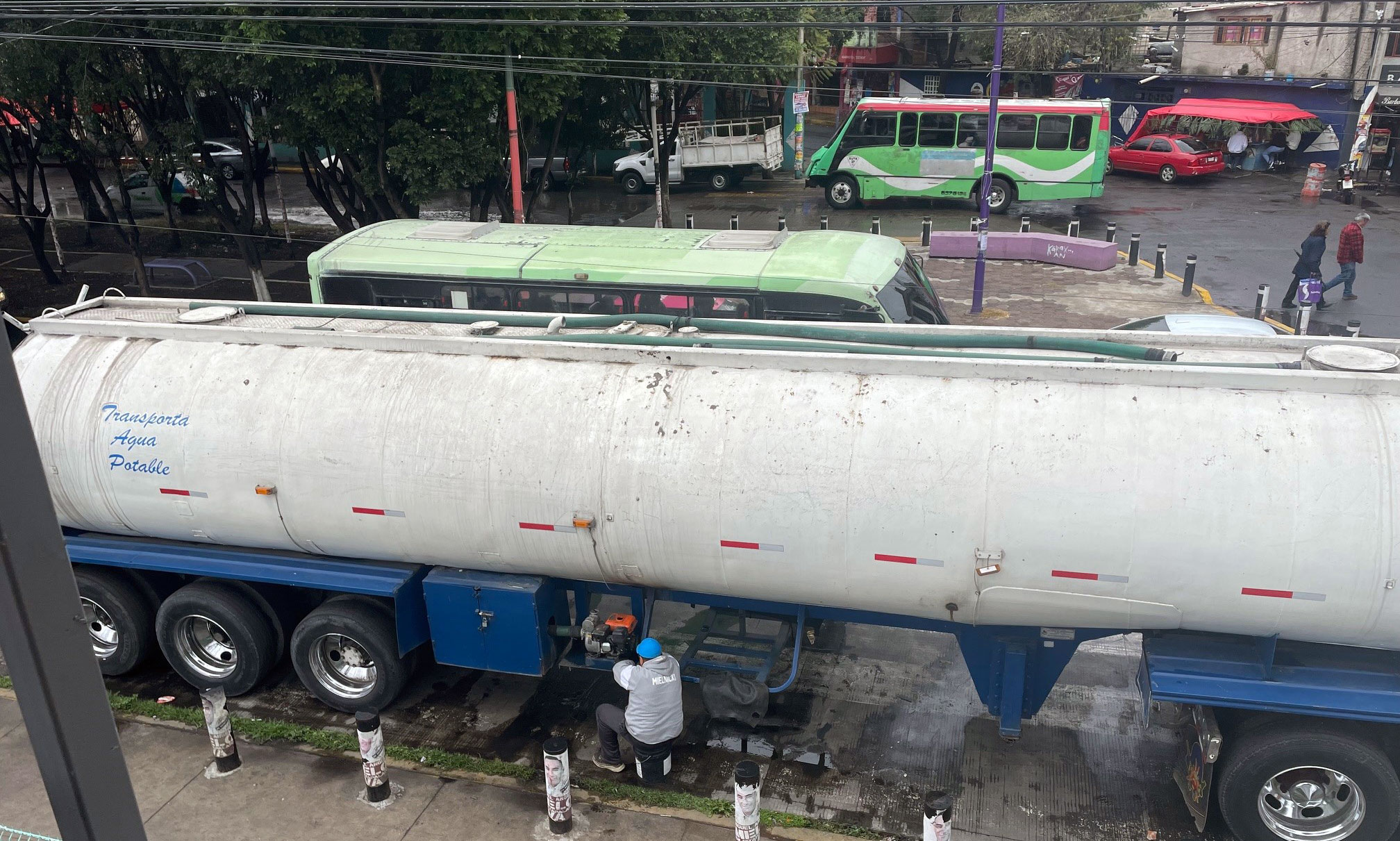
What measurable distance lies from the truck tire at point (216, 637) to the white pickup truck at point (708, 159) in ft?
84.7

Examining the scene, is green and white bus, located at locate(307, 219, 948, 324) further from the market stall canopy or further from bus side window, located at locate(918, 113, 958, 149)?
the market stall canopy

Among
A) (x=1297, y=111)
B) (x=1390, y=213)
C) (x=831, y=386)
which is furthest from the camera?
(x=1297, y=111)

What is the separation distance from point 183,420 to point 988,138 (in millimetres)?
13935

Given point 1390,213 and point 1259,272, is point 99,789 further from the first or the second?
point 1390,213

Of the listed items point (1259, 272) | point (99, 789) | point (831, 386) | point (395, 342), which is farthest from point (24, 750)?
point (1259, 272)

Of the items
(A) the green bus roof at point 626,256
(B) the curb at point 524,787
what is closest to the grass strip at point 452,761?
(B) the curb at point 524,787

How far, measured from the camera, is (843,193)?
97.6 ft

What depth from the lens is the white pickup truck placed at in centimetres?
3319

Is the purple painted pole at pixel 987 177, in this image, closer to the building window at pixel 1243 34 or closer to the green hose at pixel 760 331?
the green hose at pixel 760 331

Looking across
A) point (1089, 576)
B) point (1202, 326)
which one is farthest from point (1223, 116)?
point (1089, 576)

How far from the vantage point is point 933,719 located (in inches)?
327

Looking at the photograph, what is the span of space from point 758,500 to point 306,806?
156 inches

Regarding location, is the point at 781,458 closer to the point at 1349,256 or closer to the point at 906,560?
the point at 906,560

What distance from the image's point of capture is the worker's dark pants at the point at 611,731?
764 centimetres
